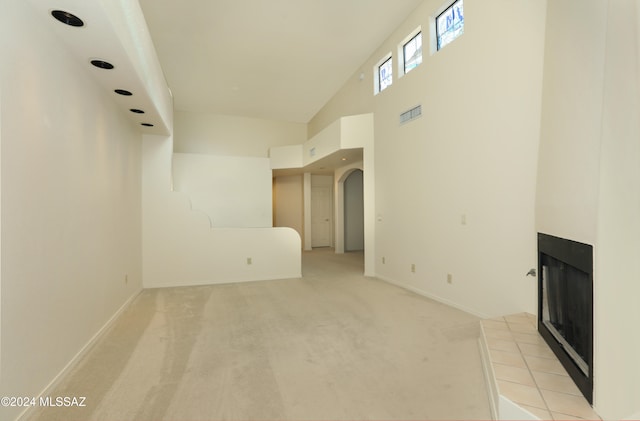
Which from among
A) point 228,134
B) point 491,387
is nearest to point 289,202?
point 228,134

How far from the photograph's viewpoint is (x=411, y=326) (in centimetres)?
326

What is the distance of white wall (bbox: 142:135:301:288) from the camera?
5180mm

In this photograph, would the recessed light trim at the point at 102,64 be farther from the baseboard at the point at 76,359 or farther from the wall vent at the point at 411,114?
the wall vent at the point at 411,114

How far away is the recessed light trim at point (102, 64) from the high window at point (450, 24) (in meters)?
3.89

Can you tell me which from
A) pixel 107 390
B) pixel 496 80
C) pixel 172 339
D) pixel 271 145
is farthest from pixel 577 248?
pixel 271 145

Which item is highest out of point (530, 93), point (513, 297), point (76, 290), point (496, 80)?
point (496, 80)

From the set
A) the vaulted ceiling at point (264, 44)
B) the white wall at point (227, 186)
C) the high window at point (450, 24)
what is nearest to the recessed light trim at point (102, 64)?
the vaulted ceiling at point (264, 44)

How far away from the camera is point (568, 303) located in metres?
2.02

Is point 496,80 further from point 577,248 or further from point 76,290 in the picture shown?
point 76,290

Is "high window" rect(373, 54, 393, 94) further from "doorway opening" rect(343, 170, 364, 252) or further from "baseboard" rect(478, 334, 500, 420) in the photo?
"baseboard" rect(478, 334, 500, 420)

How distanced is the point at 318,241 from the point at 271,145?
3.47 metres

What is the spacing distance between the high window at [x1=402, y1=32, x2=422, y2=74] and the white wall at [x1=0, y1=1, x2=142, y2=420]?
4267 millimetres

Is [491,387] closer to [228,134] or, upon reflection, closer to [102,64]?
[102,64]

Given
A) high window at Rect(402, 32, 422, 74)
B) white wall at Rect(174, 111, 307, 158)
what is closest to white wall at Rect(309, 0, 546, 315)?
high window at Rect(402, 32, 422, 74)
